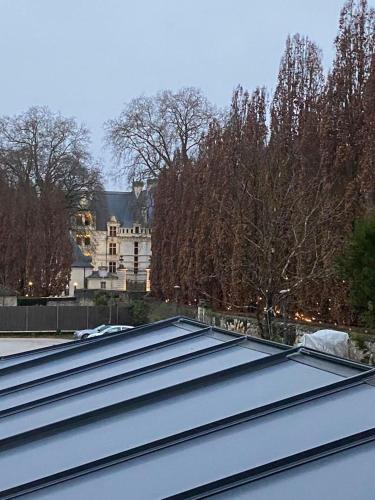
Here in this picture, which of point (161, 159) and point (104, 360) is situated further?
point (161, 159)

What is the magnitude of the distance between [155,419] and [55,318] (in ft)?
106

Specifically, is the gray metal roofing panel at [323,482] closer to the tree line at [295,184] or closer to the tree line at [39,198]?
the tree line at [295,184]

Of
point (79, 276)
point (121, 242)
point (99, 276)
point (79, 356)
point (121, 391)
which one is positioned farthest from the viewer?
point (121, 242)

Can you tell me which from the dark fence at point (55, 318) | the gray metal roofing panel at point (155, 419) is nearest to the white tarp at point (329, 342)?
the gray metal roofing panel at point (155, 419)

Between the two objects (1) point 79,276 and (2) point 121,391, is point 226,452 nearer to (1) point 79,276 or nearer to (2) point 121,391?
(2) point 121,391

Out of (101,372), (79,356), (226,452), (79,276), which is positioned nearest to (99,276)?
(79,276)

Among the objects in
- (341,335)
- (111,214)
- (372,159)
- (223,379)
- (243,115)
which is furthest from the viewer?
(111,214)

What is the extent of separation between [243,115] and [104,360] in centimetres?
2694

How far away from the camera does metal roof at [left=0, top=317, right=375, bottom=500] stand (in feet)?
8.80

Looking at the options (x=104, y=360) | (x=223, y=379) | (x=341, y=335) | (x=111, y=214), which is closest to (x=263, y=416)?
(x=223, y=379)

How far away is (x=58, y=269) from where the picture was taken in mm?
44906

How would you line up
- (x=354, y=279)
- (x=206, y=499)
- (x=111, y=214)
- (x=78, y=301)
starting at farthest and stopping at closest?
(x=111, y=214)
(x=78, y=301)
(x=354, y=279)
(x=206, y=499)

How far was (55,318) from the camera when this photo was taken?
35.1 meters

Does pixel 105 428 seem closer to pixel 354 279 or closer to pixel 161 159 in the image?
pixel 354 279
